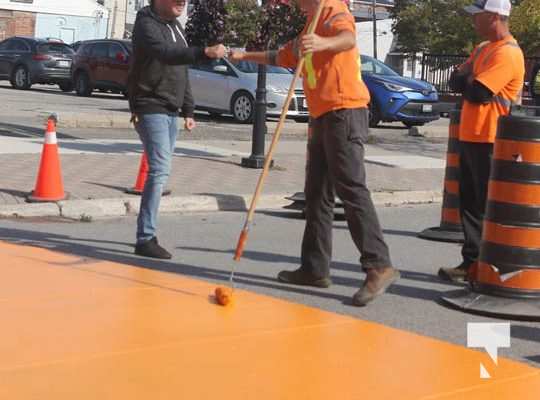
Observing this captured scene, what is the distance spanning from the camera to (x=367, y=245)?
6.61m

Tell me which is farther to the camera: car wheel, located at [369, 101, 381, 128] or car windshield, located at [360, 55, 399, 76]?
car windshield, located at [360, 55, 399, 76]

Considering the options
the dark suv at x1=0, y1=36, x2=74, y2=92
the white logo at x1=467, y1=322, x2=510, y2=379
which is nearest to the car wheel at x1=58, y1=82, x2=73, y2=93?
the dark suv at x1=0, y1=36, x2=74, y2=92

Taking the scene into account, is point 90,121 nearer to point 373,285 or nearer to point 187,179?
point 187,179

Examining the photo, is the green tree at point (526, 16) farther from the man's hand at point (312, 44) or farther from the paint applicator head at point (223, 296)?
the paint applicator head at point (223, 296)

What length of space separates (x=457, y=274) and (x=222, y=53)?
236 cm

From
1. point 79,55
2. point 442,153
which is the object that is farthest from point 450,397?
point 79,55

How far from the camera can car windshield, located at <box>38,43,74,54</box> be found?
107 feet

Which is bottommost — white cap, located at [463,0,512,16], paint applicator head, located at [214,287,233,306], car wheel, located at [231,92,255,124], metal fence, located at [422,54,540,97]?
paint applicator head, located at [214,287,233,306]

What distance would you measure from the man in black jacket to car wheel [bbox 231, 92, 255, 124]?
14526 millimetres

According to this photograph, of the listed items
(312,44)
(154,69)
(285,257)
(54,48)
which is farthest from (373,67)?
(312,44)

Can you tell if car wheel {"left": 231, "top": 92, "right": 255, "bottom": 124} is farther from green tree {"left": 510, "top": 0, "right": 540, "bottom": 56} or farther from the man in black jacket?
the man in black jacket

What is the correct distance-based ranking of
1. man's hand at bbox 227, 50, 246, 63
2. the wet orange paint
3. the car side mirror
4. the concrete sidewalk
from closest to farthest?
the wet orange paint → man's hand at bbox 227, 50, 246, 63 → the concrete sidewalk → the car side mirror

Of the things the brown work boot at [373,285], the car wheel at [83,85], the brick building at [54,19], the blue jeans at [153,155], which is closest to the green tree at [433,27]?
the car wheel at [83,85]

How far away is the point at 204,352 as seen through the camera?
5.26 metres
